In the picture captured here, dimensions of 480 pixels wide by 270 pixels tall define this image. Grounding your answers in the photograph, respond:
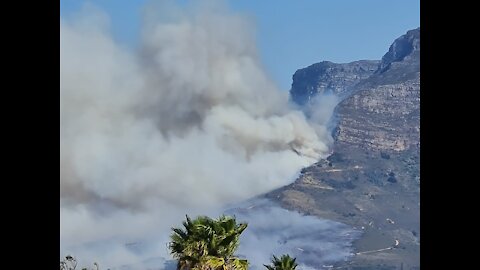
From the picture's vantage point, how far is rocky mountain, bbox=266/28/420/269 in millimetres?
107438

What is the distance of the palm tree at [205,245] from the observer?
18359 mm

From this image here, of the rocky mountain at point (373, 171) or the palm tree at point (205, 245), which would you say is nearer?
the palm tree at point (205, 245)

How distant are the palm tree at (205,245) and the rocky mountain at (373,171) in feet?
270

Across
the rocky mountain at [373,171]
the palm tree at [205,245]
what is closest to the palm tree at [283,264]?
the palm tree at [205,245]

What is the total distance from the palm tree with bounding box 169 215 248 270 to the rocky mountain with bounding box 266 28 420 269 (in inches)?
3244

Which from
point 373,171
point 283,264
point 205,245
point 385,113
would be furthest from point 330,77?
point 205,245

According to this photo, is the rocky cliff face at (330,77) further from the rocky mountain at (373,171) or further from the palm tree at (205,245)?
the palm tree at (205,245)

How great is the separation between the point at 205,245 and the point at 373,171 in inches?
4079

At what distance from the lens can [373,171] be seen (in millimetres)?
119812

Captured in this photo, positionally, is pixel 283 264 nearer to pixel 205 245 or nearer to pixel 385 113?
pixel 205 245

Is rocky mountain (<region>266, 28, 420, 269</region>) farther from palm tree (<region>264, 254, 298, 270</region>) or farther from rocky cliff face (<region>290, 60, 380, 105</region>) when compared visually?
palm tree (<region>264, 254, 298, 270</region>)
